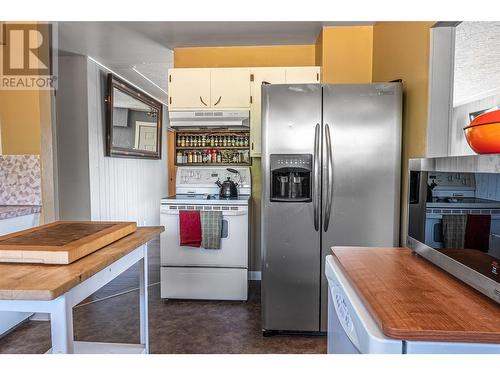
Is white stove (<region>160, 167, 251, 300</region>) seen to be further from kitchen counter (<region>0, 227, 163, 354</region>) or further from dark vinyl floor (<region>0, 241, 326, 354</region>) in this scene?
kitchen counter (<region>0, 227, 163, 354</region>)

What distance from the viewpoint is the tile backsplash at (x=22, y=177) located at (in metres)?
2.67

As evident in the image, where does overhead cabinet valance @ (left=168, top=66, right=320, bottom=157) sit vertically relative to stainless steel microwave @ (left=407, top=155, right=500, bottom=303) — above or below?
above

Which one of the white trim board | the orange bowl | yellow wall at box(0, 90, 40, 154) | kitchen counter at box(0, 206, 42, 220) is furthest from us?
the white trim board

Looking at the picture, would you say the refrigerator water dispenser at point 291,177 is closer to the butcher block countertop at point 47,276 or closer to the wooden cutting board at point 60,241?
the wooden cutting board at point 60,241

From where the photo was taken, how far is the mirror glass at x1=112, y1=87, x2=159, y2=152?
14.5 feet

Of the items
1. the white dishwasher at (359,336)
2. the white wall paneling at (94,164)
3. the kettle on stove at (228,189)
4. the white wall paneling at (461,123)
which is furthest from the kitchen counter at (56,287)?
the white wall paneling at (94,164)

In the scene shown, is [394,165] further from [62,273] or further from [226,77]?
[62,273]

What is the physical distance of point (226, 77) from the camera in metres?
3.20

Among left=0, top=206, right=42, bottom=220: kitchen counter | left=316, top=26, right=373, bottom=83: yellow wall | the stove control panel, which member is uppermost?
left=316, top=26, right=373, bottom=83: yellow wall

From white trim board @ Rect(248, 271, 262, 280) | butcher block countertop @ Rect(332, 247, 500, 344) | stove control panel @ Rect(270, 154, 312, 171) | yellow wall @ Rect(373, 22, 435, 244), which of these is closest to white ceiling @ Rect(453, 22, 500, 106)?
yellow wall @ Rect(373, 22, 435, 244)

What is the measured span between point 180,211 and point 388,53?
2157 mm

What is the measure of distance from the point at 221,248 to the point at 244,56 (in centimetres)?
200

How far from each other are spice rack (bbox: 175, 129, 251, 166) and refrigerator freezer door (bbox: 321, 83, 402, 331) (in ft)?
4.51
